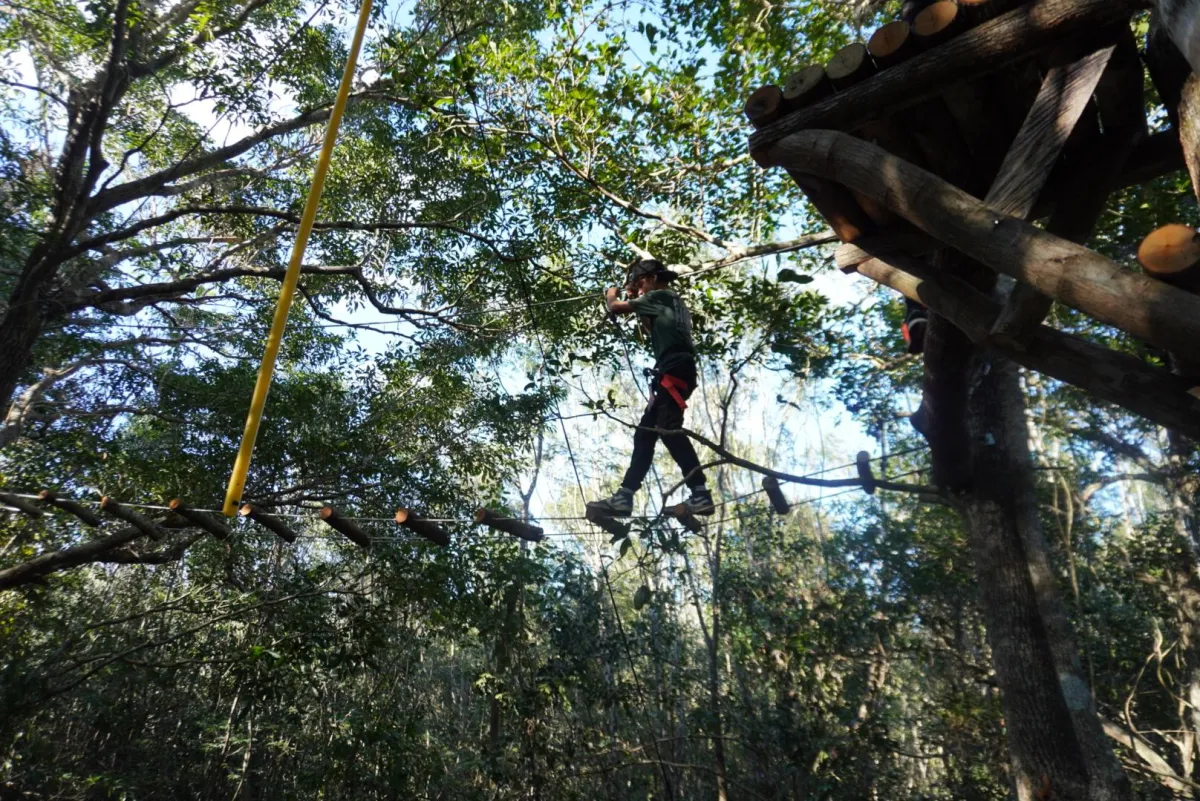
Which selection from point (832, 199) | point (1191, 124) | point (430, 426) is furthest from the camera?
point (430, 426)

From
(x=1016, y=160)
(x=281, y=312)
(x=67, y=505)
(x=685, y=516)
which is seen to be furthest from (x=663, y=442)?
(x=67, y=505)

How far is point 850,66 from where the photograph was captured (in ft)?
6.35

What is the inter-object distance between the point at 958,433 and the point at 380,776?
5.02 m

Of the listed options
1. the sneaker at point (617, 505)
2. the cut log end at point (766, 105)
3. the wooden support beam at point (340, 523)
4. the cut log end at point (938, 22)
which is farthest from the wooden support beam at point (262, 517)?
the cut log end at point (938, 22)

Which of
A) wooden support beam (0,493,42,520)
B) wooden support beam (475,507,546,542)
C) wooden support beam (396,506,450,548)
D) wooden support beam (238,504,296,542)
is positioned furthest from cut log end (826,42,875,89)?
wooden support beam (0,493,42,520)

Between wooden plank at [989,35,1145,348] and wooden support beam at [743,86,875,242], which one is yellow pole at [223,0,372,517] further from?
wooden plank at [989,35,1145,348]

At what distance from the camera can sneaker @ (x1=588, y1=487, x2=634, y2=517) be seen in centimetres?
329

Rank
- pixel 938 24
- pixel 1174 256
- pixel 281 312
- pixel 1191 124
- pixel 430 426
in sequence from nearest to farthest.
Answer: pixel 1174 256 < pixel 1191 124 < pixel 938 24 < pixel 281 312 < pixel 430 426

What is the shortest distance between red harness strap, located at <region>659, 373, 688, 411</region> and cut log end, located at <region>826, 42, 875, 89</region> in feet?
5.86

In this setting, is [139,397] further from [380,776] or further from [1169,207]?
[1169,207]

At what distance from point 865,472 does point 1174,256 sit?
2.04 metres

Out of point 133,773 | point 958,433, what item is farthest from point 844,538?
point 133,773

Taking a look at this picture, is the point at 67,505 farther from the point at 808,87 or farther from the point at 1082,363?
the point at 1082,363

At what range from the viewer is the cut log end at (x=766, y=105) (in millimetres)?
2111
